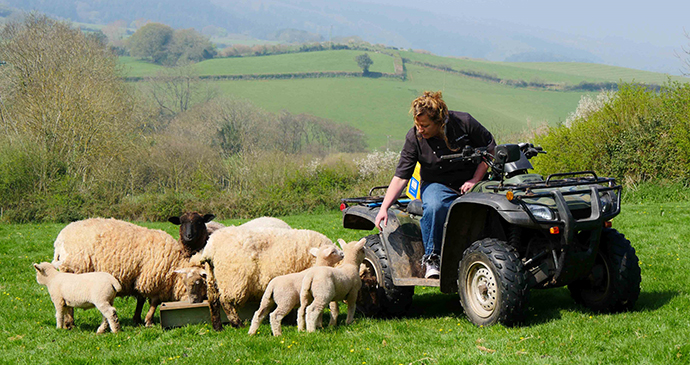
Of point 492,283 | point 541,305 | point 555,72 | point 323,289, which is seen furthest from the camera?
point 555,72

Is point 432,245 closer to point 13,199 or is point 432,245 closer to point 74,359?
point 74,359

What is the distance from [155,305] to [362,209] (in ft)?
9.28

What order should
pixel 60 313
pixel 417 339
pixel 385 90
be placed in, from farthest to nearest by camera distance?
1. pixel 385 90
2. pixel 60 313
3. pixel 417 339

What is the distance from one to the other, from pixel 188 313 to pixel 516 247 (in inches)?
147

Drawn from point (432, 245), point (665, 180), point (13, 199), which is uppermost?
point (432, 245)

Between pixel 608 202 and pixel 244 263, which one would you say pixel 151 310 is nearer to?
pixel 244 263

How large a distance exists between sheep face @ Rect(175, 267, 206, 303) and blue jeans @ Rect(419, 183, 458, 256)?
8.76ft

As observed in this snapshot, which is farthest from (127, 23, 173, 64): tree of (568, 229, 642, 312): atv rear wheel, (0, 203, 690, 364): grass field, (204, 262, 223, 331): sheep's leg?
(568, 229, 642, 312): atv rear wheel

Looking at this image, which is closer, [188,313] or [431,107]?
[431,107]

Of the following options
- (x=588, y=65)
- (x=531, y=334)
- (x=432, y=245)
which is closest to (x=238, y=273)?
(x=432, y=245)

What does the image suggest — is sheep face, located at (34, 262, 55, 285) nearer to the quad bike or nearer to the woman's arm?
the quad bike

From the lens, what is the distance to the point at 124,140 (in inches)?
1227

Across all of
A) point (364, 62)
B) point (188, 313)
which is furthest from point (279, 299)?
point (364, 62)

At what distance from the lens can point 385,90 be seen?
82.3m
